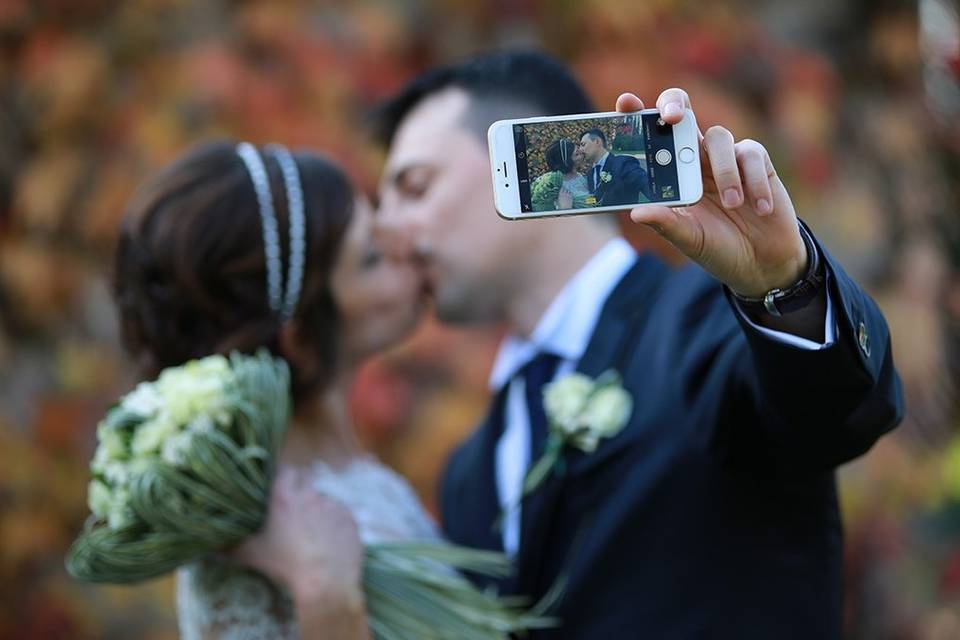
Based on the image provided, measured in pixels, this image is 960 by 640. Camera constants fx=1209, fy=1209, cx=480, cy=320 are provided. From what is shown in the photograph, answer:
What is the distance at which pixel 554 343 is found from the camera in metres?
3.10

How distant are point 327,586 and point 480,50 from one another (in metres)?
3.33

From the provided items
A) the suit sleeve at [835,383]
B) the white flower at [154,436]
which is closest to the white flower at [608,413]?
the suit sleeve at [835,383]

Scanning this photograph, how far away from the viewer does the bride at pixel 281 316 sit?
278 cm

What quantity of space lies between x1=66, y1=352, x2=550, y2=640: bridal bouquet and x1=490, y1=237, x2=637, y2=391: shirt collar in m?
0.69

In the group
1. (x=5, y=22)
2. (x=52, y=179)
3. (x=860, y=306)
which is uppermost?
(x=5, y=22)

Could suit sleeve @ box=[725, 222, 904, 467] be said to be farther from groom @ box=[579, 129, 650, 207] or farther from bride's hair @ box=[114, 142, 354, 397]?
bride's hair @ box=[114, 142, 354, 397]

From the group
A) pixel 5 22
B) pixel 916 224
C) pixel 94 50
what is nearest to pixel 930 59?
pixel 916 224

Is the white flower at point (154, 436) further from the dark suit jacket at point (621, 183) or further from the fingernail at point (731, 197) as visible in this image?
the fingernail at point (731, 197)

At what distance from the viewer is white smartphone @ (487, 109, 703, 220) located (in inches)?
72.4

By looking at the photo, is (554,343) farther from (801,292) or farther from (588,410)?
(801,292)

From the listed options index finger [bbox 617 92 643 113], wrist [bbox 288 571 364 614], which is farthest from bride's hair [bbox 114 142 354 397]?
index finger [bbox 617 92 643 113]

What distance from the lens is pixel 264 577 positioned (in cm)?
285

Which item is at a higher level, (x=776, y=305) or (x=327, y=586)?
(x=776, y=305)

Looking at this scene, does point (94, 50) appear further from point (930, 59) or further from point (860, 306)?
point (860, 306)
